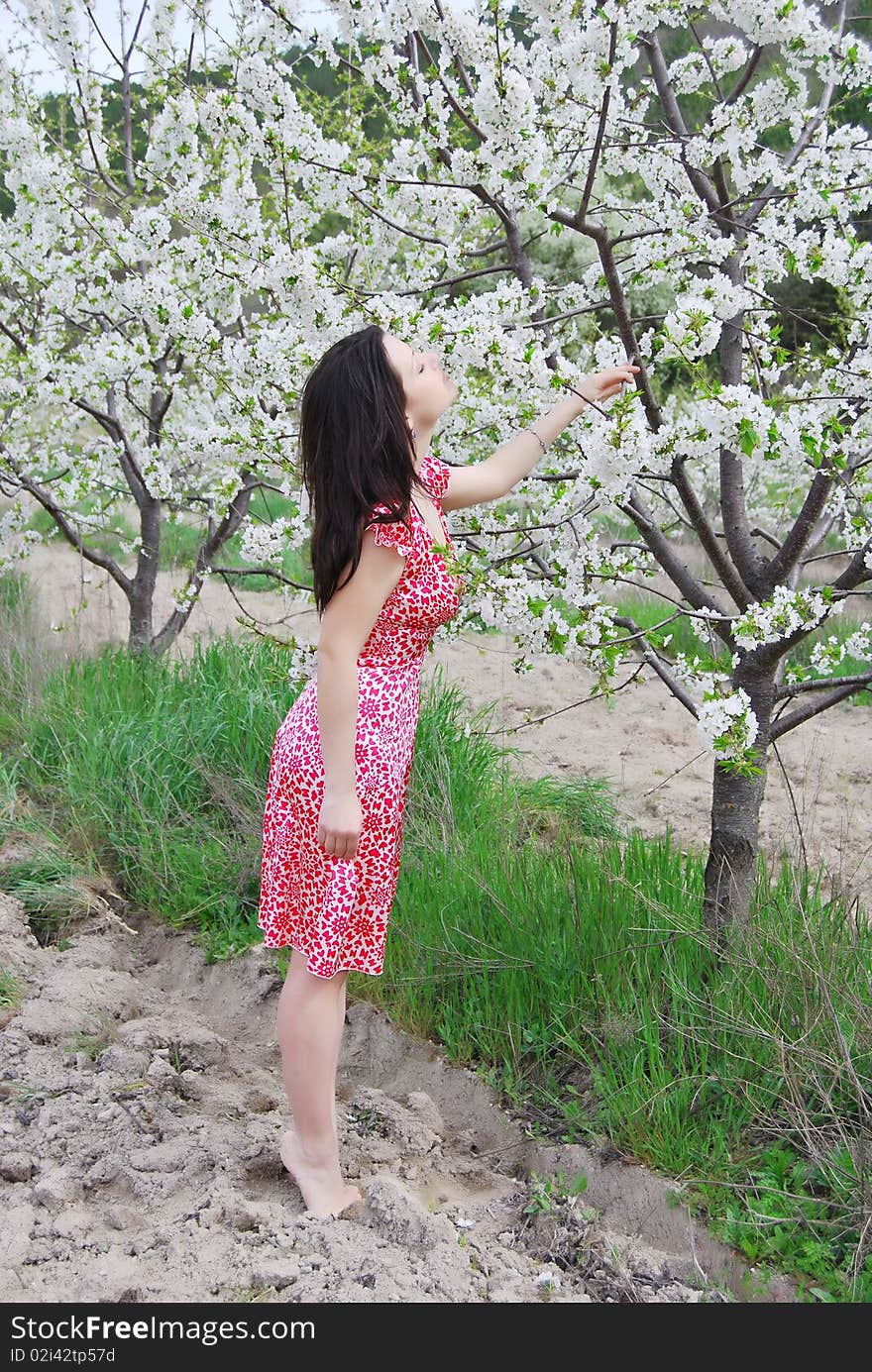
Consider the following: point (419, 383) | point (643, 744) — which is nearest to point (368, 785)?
point (419, 383)

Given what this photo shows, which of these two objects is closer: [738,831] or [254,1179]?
[254,1179]

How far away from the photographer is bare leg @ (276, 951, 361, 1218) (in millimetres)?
2617

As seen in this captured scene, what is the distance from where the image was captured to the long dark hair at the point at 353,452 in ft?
8.10

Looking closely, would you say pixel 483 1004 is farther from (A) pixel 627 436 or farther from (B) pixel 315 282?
(B) pixel 315 282

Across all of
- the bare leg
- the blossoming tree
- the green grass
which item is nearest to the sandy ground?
the green grass

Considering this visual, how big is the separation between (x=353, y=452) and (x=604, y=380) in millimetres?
738

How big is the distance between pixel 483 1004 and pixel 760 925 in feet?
2.66

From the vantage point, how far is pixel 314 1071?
2.62 metres

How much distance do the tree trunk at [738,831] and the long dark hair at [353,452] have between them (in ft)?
3.86

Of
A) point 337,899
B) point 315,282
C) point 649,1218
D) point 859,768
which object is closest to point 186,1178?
point 337,899

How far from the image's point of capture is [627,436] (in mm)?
2512

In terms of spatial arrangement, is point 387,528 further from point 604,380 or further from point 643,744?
point 643,744

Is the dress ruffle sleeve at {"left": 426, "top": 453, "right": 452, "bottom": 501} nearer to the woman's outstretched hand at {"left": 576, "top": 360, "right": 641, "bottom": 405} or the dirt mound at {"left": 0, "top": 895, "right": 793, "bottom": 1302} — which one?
the woman's outstretched hand at {"left": 576, "top": 360, "right": 641, "bottom": 405}

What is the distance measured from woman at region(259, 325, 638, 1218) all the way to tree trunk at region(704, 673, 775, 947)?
944mm
